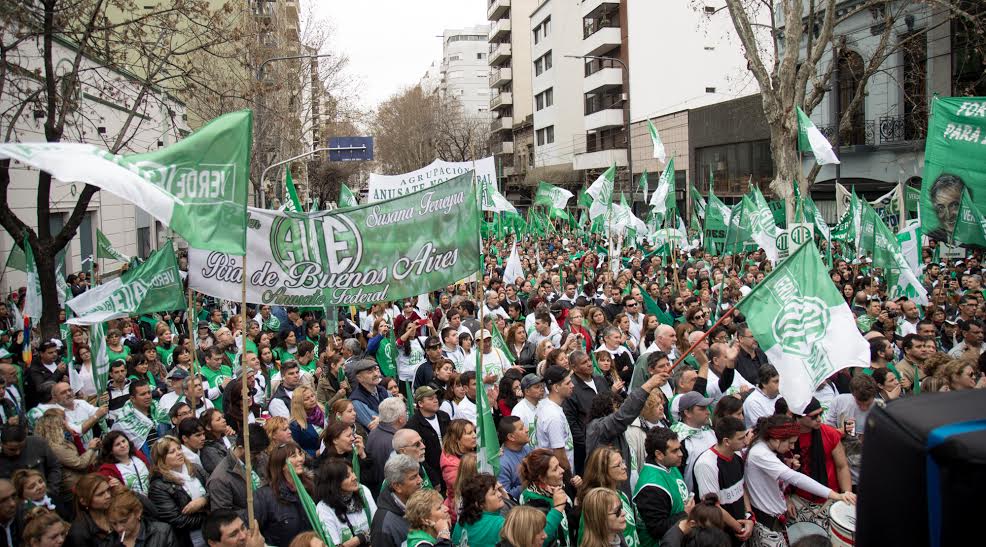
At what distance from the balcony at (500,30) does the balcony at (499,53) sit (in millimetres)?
725

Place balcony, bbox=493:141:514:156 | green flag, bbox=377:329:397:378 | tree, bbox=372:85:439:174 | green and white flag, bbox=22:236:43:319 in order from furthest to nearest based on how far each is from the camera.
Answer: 1. balcony, bbox=493:141:514:156
2. tree, bbox=372:85:439:174
3. green and white flag, bbox=22:236:43:319
4. green flag, bbox=377:329:397:378

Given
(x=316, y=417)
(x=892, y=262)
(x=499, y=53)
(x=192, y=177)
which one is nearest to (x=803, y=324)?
(x=316, y=417)

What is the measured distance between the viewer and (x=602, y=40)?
46125 mm

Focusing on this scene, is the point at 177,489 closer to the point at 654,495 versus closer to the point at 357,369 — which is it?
the point at 357,369

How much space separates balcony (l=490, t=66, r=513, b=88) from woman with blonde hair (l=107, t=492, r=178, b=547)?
71946mm

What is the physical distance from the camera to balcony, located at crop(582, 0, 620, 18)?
45.8 m

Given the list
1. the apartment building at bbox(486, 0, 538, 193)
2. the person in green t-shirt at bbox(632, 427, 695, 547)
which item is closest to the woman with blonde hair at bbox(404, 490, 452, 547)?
the person in green t-shirt at bbox(632, 427, 695, 547)

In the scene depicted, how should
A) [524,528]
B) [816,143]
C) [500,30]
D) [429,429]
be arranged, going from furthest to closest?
[500,30], [816,143], [429,429], [524,528]

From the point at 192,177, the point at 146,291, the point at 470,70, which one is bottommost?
the point at 146,291

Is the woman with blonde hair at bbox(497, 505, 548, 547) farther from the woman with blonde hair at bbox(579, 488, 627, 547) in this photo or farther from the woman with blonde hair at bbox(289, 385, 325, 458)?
the woman with blonde hair at bbox(289, 385, 325, 458)

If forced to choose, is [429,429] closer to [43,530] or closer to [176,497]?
[176,497]

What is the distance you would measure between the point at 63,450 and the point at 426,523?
313 centimetres

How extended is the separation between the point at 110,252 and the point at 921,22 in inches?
870

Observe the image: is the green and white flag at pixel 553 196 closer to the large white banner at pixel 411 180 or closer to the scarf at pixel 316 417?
the large white banner at pixel 411 180
